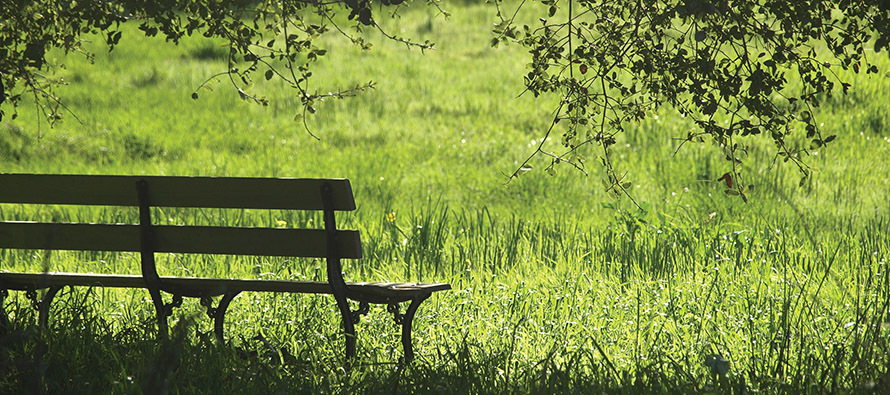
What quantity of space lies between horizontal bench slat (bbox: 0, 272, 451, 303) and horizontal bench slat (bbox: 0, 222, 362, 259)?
12 cm

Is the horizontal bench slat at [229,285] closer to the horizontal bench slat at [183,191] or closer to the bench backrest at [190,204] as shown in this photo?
the bench backrest at [190,204]

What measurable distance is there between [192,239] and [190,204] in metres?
0.15

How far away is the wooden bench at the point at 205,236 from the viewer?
11.0ft

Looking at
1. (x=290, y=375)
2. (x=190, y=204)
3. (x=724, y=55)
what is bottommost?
(x=290, y=375)

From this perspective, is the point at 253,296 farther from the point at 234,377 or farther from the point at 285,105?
the point at 285,105

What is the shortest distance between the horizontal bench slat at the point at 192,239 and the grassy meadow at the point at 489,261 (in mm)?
303

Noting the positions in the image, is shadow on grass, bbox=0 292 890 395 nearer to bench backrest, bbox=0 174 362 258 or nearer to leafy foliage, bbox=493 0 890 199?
bench backrest, bbox=0 174 362 258

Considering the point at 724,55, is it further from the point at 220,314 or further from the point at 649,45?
the point at 220,314

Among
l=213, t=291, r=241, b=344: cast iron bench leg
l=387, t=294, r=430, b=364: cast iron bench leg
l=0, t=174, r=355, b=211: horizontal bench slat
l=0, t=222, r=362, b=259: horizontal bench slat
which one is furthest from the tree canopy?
l=213, t=291, r=241, b=344: cast iron bench leg

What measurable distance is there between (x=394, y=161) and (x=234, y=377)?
780 centimetres

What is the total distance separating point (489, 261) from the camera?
5629mm

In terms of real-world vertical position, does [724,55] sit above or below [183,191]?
above

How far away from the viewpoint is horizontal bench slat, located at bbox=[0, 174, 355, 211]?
11.0 ft

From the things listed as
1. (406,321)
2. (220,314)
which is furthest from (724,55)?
(220,314)
